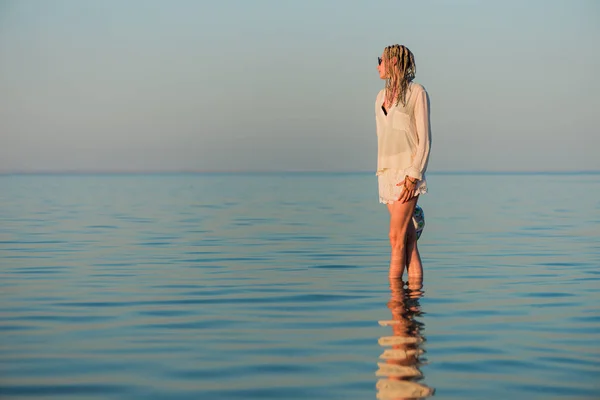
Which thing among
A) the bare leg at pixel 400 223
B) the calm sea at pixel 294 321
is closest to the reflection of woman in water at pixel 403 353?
the calm sea at pixel 294 321

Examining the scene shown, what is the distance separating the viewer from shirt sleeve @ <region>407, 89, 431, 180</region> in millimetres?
9195

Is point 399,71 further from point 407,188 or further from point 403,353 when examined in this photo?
point 403,353

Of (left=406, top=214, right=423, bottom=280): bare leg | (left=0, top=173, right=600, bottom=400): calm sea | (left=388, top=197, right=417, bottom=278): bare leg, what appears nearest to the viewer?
(left=0, top=173, right=600, bottom=400): calm sea

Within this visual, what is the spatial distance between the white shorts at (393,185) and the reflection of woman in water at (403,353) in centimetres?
100

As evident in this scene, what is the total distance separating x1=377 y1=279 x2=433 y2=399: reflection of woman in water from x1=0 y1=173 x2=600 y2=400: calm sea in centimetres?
2

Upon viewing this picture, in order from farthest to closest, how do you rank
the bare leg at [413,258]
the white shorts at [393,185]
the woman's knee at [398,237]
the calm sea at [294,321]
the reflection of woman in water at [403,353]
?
the bare leg at [413,258]
the woman's knee at [398,237]
the white shorts at [393,185]
the calm sea at [294,321]
the reflection of woman in water at [403,353]

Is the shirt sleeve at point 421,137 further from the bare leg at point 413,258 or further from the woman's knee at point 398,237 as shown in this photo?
the bare leg at point 413,258

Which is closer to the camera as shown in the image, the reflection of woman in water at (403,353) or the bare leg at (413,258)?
the reflection of woman in water at (403,353)

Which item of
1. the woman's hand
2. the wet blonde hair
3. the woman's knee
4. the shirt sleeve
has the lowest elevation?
the woman's knee

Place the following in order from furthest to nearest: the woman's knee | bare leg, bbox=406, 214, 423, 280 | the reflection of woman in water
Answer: bare leg, bbox=406, 214, 423, 280
the woman's knee
the reflection of woman in water

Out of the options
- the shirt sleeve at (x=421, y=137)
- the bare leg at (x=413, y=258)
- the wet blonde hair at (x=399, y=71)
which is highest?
the wet blonde hair at (x=399, y=71)

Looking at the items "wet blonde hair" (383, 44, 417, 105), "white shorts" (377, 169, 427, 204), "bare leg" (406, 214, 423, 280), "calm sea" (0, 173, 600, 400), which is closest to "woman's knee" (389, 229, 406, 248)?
"bare leg" (406, 214, 423, 280)

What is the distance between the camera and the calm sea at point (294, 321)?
5.65 metres

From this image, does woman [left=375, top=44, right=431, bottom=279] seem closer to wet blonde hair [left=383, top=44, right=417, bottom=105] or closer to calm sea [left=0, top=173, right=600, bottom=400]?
wet blonde hair [left=383, top=44, right=417, bottom=105]
